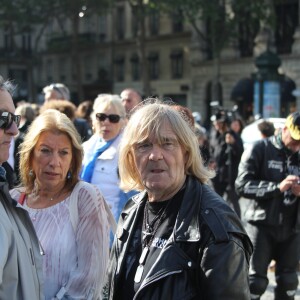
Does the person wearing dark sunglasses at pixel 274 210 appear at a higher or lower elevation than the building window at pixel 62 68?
lower

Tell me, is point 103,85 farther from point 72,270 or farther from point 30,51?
point 72,270

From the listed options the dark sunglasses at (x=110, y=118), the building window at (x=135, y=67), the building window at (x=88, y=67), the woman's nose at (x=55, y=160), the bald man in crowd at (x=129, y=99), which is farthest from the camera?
the building window at (x=88, y=67)

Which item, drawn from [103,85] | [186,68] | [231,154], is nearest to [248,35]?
[186,68]

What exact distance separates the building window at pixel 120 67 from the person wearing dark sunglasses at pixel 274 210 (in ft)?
131

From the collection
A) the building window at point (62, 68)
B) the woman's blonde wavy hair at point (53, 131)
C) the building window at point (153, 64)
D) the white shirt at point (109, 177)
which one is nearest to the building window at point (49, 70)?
the building window at point (62, 68)

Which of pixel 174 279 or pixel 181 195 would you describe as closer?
pixel 174 279

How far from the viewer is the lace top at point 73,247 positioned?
132 inches

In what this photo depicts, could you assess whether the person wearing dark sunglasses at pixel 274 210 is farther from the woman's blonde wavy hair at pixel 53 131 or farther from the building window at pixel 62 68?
the building window at pixel 62 68

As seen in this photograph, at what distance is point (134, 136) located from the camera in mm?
2795

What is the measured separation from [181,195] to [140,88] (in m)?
41.0

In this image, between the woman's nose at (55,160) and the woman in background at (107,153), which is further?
the woman in background at (107,153)

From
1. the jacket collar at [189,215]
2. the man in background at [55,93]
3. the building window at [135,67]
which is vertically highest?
the building window at [135,67]

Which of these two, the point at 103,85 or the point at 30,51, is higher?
the point at 30,51

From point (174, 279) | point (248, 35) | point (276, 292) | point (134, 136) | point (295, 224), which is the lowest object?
point (276, 292)
